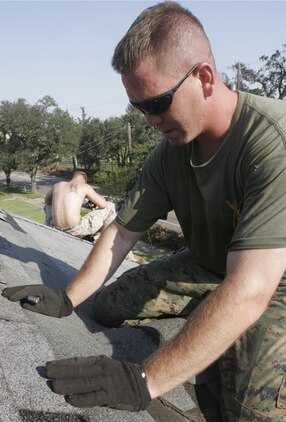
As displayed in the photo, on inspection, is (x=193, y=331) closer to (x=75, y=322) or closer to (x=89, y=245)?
(x=75, y=322)

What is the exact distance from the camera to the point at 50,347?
223 centimetres

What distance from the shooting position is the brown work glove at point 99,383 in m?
1.93

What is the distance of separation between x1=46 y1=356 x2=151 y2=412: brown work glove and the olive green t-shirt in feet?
2.69

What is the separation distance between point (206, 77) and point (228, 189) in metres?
0.68

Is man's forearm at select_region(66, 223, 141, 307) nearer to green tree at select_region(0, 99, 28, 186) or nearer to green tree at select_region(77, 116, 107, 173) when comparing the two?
green tree at select_region(0, 99, 28, 186)

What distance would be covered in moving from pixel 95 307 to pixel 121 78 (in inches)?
70.7

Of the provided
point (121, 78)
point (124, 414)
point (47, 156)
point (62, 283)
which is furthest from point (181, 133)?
point (47, 156)

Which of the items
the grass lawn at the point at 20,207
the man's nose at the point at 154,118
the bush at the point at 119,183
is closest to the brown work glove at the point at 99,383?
the man's nose at the point at 154,118

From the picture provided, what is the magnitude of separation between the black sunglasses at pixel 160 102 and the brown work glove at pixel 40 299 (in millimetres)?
1361

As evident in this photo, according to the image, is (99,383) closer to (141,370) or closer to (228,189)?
(141,370)

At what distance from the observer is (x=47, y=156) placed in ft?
167

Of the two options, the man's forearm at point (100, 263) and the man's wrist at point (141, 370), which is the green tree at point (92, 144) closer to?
the man's forearm at point (100, 263)

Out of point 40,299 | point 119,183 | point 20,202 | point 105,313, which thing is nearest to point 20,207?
point 20,202

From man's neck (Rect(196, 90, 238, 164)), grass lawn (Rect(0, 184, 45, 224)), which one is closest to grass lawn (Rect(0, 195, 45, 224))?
grass lawn (Rect(0, 184, 45, 224))
